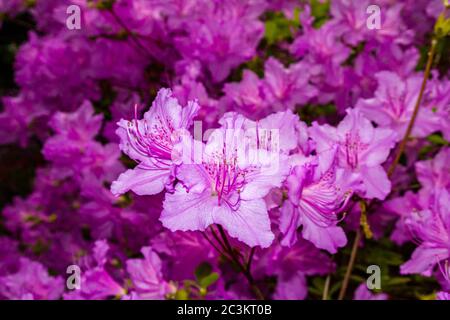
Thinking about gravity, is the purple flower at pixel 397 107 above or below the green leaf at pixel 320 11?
below

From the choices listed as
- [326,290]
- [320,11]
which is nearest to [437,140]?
[326,290]

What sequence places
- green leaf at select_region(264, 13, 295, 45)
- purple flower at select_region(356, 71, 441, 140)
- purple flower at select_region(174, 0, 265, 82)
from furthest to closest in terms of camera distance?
1. green leaf at select_region(264, 13, 295, 45)
2. purple flower at select_region(174, 0, 265, 82)
3. purple flower at select_region(356, 71, 441, 140)

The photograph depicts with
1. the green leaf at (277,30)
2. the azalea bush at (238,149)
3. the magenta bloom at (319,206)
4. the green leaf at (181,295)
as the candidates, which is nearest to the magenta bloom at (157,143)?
the azalea bush at (238,149)

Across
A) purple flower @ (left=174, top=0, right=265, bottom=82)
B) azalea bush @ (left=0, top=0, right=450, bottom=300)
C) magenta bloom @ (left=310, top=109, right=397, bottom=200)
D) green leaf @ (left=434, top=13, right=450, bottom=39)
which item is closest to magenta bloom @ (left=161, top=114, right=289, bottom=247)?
azalea bush @ (left=0, top=0, right=450, bottom=300)

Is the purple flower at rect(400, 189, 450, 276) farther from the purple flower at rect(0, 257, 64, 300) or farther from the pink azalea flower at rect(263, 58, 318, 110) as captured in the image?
the purple flower at rect(0, 257, 64, 300)

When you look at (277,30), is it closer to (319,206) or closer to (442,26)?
(442,26)

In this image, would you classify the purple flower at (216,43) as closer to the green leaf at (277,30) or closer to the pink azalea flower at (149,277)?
the green leaf at (277,30)
